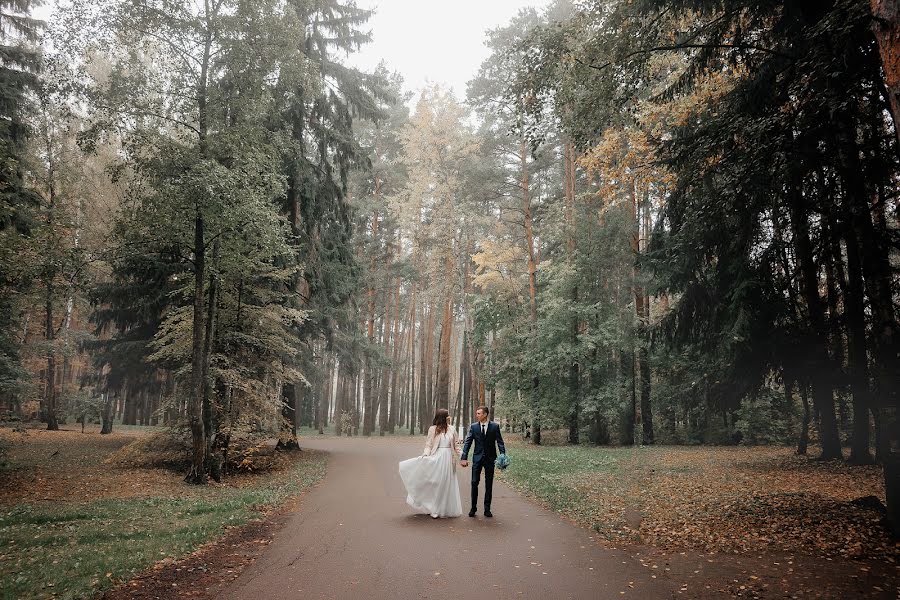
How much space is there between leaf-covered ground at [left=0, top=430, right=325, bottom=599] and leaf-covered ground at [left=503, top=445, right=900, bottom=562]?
19.4ft

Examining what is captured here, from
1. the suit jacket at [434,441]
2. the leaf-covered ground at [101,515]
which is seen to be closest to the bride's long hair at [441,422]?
the suit jacket at [434,441]

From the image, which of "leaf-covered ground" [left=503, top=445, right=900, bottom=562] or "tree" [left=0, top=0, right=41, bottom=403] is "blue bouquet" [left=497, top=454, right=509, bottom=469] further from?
"tree" [left=0, top=0, right=41, bottom=403]

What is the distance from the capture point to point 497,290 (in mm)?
25484

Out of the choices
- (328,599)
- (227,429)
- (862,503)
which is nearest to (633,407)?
(862,503)

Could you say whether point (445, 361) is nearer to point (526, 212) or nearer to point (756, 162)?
point (526, 212)

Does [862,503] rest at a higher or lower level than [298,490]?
higher

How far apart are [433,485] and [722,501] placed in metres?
5.35

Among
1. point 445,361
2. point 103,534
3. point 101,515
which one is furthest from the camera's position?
point 445,361

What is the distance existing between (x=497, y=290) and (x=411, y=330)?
9.61 meters

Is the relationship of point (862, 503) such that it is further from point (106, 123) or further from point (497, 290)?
point (497, 290)

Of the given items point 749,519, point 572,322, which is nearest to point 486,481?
point 749,519

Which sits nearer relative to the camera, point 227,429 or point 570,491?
point 570,491

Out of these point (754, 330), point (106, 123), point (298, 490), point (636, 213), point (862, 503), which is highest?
point (636, 213)

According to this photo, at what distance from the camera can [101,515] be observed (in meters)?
8.09
